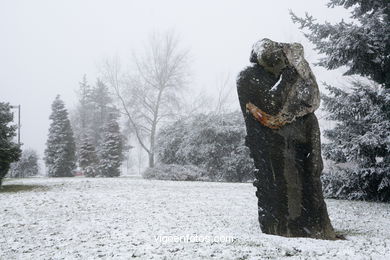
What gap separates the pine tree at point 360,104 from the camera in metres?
10.6

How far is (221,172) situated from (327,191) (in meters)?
9.48

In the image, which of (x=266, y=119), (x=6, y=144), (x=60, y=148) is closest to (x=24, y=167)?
(x=60, y=148)

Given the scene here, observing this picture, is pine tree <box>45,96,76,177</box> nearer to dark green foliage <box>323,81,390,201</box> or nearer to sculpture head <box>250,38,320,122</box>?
dark green foliage <box>323,81,390,201</box>

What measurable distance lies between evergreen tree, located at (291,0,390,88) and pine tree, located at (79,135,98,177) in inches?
952

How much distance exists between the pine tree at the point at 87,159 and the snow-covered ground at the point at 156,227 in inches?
773

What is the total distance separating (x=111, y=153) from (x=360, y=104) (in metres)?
23.9

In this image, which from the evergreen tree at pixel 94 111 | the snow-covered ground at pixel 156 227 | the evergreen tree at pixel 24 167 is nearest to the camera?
the snow-covered ground at pixel 156 227

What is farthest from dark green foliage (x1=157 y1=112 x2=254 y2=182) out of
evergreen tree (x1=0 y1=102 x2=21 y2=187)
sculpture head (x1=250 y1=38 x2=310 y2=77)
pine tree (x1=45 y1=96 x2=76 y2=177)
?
sculpture head (x1=250 y1=38 x2=310 y2=77)

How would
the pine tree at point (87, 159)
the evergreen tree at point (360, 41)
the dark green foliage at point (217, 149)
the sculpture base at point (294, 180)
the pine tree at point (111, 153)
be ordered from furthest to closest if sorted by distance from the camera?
the pine tree at point (87, 159) → the pine tree at point (111, 153) → the dark green foliage at point (217, 149) → the evergreen tree at point (360, 41) → the sculpture base at point (294, 180)

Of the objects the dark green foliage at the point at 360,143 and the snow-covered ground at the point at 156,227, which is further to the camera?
the dark green foliage at the point at 360,143

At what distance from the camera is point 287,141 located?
6.69 metres

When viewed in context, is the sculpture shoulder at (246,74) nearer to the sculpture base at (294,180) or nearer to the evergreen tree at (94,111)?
the sculpture base at (294,180)

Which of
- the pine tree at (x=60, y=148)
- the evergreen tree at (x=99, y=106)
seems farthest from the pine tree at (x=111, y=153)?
the evergreen tree at (x=99, y=106)

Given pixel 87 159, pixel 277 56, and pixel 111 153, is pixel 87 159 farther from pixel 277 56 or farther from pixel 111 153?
pixel 277 56
